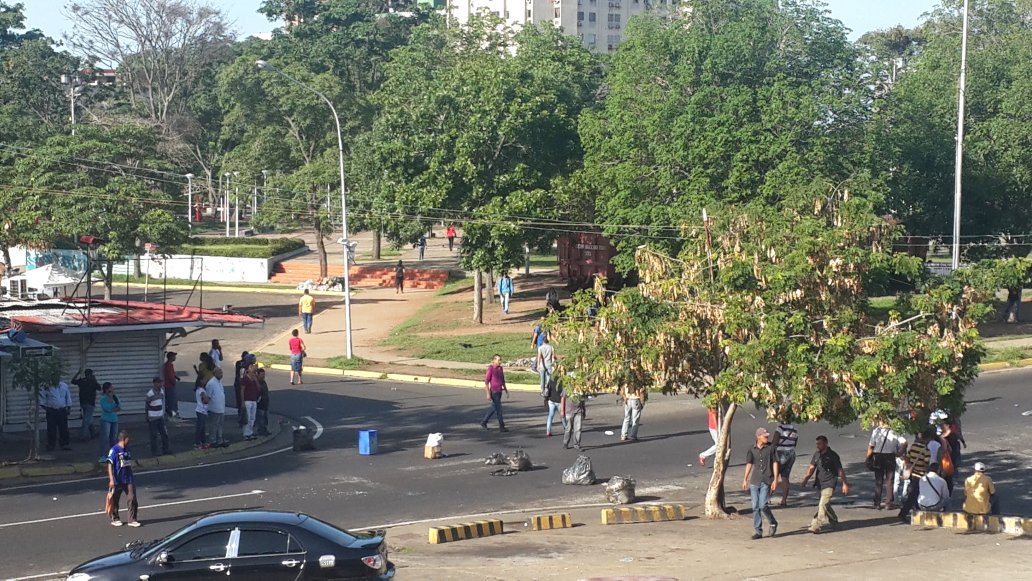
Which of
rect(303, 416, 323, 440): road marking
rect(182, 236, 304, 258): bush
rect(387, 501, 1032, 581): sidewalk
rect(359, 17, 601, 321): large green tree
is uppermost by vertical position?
rect(359, 17, 601, 321): large green tree

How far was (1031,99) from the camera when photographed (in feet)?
136

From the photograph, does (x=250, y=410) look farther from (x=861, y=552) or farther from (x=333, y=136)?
(x=333, y=136)

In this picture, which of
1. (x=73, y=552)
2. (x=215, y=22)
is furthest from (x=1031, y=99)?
(x=215, y=22)

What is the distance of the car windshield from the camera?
12.5 meters

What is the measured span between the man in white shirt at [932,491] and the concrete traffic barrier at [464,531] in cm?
653

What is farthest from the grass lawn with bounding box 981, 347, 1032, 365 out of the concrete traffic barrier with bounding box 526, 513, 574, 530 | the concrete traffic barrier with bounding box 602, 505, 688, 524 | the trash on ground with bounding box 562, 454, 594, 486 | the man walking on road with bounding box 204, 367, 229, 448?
the man walking on road with bounding box 204, 367, 229, 448

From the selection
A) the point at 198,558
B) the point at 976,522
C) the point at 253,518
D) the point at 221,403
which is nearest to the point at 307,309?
the point at 221,403

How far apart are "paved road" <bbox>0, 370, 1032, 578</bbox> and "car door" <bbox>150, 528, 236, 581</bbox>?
135 inches

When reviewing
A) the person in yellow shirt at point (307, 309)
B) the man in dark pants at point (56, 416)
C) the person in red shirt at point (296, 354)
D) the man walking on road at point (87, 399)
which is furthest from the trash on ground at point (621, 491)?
the person in yellow shirt at point (307, 309)

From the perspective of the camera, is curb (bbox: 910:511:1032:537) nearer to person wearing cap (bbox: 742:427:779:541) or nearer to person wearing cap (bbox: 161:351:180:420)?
person wearing cap (bbox: 742:427:779:541)

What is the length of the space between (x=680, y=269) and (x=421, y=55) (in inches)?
1441

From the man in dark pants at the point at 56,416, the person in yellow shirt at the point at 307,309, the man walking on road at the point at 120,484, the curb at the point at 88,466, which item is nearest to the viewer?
the man walking on road at the point at 120,484

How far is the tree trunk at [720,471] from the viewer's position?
1744 centimetres

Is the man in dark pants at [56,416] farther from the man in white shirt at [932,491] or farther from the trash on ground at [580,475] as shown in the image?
the man in white shirt at [932,491]
